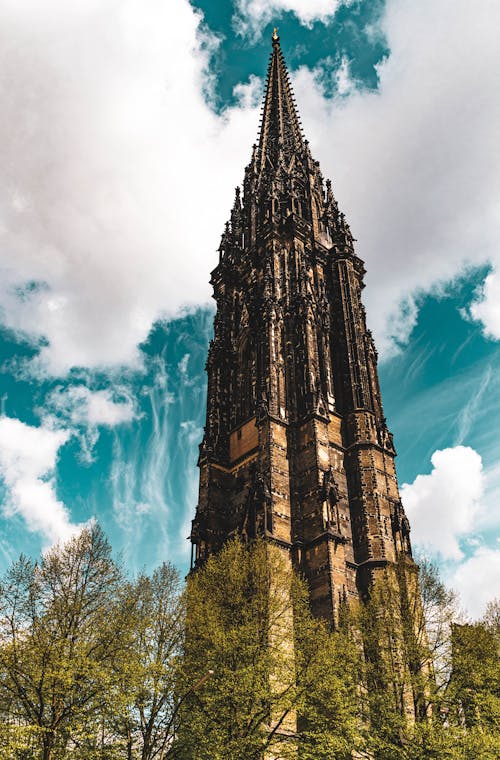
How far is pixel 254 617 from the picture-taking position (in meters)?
19.1

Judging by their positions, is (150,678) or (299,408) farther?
(299,408)

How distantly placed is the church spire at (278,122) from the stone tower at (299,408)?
4508mm

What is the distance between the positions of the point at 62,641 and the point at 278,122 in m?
48.4

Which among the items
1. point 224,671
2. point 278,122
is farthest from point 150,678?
point 278,122

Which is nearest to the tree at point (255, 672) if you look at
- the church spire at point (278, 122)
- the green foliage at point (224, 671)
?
the green foliage at point (224, 671)

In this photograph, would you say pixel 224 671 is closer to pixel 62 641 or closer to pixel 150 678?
pixel 150 678

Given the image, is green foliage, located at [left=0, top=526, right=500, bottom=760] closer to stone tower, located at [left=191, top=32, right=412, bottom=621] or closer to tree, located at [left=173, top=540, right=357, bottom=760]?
tree, located at [left=173, top=540, right=357, bottom=760]

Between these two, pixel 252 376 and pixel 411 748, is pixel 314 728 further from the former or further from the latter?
pixel 252 376

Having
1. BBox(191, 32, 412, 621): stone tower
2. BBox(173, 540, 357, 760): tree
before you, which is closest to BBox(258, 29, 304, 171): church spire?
BBox(191, 32, 412, 621): stone tower

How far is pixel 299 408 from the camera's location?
30.7 metres

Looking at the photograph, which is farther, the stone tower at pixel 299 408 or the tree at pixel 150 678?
the stone tower at pixel 299 408

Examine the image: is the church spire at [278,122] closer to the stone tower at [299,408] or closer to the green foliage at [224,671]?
the stone tower at [299,408]

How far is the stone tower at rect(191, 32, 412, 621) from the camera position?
87.1 feet

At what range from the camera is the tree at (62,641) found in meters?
15.5
